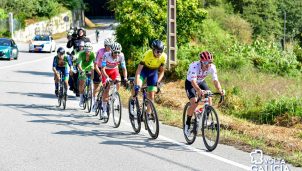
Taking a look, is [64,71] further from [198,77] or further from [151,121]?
[198,77]

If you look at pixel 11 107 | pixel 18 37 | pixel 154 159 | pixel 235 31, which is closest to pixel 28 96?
pixel 11 107

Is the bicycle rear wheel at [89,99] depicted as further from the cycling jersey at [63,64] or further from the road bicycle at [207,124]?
the road bicycle at [207,124]

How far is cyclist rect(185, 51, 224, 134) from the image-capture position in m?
9.66

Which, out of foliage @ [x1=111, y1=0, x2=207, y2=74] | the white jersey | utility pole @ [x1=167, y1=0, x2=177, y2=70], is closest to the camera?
the white jersey

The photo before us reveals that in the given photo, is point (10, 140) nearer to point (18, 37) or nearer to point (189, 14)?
point (189, 14)

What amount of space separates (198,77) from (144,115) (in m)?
1.53

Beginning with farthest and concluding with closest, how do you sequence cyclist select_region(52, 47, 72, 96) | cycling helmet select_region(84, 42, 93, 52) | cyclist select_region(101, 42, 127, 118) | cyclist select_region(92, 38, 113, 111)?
cyclist select_region(52, 47, 72, 96) < cycling helmet select_region(84, 42, 93, 52) < cyclist select_region(92, 38, 113, 111) < cyclist select_region(101, 42, 127, 118)

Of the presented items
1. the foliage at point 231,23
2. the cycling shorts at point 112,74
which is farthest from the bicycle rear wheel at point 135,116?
the foliage at point 231,23

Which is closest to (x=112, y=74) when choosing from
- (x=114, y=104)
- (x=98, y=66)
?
(x=98, y=66)

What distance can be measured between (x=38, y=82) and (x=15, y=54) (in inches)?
579

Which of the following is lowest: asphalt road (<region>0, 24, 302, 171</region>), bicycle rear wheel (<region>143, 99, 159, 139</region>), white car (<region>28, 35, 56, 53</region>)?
asphalt road (<region>0, 24, 302, 171</region>)

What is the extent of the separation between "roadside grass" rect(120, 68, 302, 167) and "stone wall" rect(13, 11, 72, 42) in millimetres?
48291

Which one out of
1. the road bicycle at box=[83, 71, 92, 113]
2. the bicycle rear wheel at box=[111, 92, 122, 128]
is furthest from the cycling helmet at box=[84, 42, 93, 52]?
the bicycle rear wheel at box=[111, 92, 122, 128]

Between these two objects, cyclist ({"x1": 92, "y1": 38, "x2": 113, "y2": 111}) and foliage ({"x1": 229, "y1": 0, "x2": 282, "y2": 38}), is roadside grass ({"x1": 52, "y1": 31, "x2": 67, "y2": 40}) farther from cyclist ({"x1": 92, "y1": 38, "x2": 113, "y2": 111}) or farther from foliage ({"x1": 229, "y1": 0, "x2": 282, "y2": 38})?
cyclist ({"x1": 92, "y1": 38, "x2": 113, "y2": 111})
